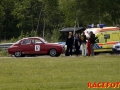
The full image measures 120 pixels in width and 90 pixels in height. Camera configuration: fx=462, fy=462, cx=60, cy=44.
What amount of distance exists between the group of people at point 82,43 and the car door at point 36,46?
223 centimetres

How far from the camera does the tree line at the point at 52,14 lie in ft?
143

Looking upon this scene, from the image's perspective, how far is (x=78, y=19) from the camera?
44.0 m

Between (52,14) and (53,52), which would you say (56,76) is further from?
(52,14)

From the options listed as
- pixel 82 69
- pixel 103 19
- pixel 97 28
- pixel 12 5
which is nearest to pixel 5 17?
pixel 12 5

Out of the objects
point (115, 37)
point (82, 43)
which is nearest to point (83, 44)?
point (82, 43)

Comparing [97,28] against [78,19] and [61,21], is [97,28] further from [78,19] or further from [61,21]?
[61,21]

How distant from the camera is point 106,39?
34.0 meters

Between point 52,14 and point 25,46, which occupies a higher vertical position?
point 52,14

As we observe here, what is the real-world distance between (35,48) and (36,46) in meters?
0.16

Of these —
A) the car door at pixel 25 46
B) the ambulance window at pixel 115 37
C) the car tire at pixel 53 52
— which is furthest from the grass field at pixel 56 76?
the ambulance window at pixel 115 37

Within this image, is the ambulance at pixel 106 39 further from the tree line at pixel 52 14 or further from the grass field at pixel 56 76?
the grass field at pixel 56 76

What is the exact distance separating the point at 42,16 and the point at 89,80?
4867 cm

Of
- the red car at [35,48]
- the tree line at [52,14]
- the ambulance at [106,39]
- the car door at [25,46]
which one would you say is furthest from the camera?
the tree line at [52,14]

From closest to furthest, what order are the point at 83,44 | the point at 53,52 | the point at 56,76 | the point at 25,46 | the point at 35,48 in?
the point at 56,76 → the point at 83,44 → the point at 53,52 → the point at 35,48 → the point at 25,46
